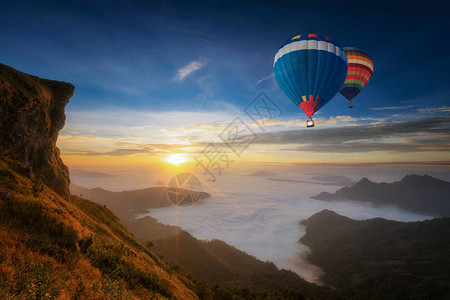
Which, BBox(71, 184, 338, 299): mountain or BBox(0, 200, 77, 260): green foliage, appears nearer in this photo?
BBox(0, 200, 77, 260): green foliage

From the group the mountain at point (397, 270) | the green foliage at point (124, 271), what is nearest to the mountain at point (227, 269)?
the mountain at point (397, 270)

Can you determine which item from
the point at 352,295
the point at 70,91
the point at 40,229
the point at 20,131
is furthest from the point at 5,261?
the point at 352,295

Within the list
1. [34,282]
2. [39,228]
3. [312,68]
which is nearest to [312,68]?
[312,68]

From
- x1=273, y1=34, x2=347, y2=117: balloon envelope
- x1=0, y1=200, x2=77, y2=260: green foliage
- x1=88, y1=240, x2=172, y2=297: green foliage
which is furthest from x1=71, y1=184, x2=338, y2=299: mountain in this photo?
x1=0, y1=200, x2=77, y2=260: green foliage

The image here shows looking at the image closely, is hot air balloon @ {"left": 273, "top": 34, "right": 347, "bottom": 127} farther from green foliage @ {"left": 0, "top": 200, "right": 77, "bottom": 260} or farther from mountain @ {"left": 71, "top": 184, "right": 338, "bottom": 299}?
mountain @ {"left": 71, "top": 184, "right": 338, "bottom": 299}

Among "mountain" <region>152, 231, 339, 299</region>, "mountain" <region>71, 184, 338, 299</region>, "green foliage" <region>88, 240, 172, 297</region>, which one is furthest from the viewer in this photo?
"mountain" <region>152, 231, 339, 299</region>

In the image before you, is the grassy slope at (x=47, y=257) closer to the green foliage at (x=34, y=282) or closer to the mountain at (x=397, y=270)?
the green foliage at (x=34, y=282)

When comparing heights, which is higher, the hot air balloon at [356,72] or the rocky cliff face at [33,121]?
the hot air balloon at [356,72]
